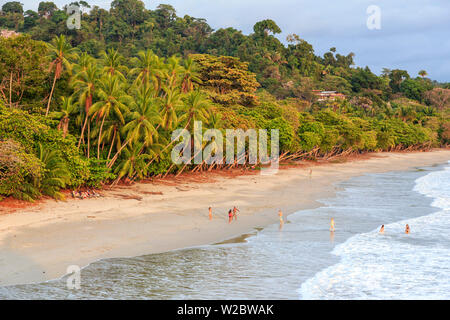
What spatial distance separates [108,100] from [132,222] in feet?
33.0

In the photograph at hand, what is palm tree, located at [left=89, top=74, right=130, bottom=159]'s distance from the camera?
28.2 meters

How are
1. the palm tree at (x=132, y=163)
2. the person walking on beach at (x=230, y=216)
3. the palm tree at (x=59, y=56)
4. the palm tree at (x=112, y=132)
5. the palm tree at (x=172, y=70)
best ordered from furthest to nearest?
the palm tree at (x=172, y=70), the palm tree at (x=132, y=163), the palm tree at (x=112, y=132), the palm tree at (x=59, y=56), the person walking on beach at (x=230, y=216)

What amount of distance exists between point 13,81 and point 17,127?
20.1 ft

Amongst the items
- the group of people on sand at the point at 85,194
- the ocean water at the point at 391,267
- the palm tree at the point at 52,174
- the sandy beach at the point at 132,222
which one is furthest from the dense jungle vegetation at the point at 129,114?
the ocean water at the point at 391,267

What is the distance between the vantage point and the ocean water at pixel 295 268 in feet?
43.4

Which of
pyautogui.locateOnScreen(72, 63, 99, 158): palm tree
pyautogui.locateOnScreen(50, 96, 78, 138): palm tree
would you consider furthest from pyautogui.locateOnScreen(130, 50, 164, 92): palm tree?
pyautogui.locateOnScreen(50, 96, 78, 138): palm tree

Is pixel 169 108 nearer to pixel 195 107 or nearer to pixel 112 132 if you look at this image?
pixel 195 107

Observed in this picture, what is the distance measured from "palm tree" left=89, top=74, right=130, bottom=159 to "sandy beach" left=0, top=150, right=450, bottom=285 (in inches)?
199

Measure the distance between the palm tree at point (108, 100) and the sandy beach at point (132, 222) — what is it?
504 cm

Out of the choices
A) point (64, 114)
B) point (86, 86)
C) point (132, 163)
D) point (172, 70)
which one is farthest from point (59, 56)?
point (172, 70)

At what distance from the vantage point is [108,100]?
93.2 ft

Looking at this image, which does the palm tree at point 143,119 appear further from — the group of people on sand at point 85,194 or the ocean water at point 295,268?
the ocean water at point 295,268

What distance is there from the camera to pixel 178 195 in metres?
30.1

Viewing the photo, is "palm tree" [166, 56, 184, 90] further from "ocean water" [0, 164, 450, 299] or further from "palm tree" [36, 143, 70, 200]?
"ocean water" [0, 164, 450, 299]
